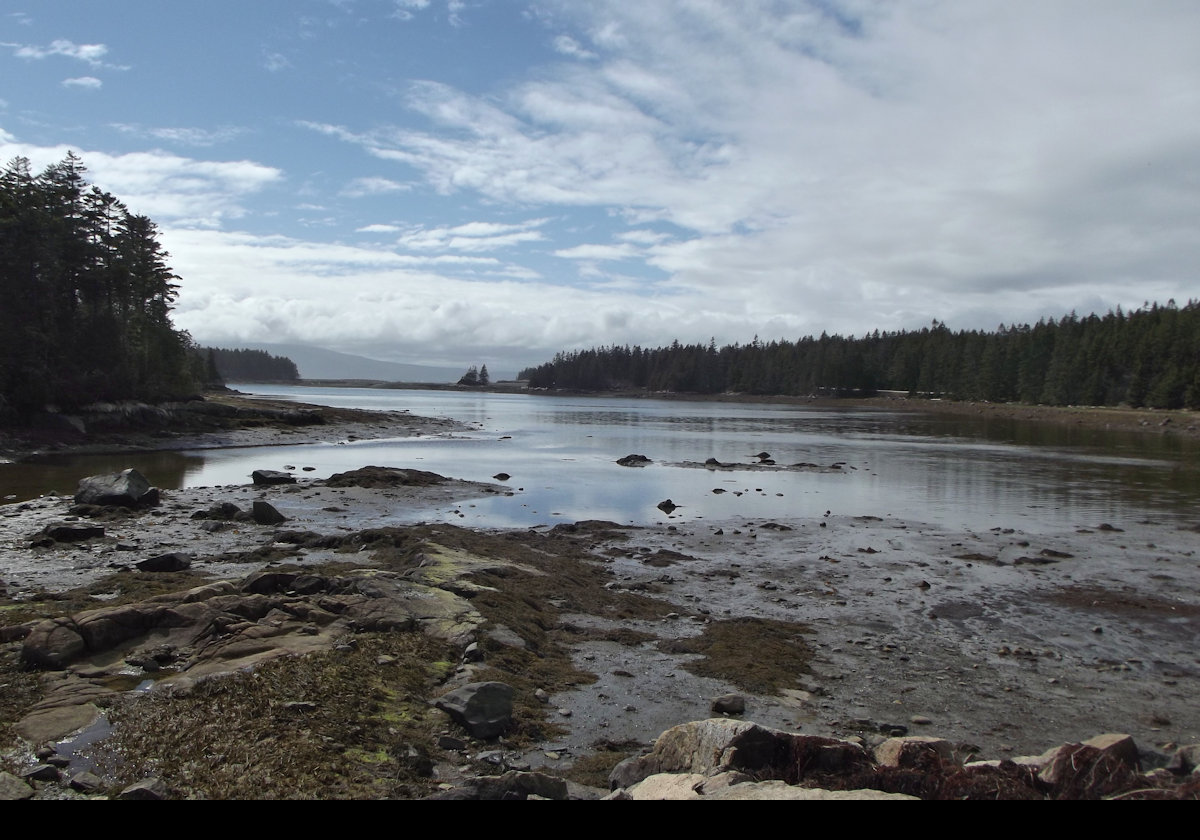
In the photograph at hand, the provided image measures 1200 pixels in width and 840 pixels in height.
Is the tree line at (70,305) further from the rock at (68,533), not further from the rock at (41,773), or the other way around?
the rock at (41,773)

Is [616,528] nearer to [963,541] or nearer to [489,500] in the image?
[489,500]

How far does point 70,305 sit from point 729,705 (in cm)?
6732

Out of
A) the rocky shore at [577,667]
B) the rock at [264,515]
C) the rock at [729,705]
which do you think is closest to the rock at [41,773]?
the rocky shore at [577,667]

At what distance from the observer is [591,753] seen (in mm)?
8719

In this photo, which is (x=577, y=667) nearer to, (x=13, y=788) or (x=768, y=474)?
(x=13, y=788)

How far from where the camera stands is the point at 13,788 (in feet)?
20.1

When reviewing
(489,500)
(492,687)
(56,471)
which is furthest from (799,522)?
(56,471)

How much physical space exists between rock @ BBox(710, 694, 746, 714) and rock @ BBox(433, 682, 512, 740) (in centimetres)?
298

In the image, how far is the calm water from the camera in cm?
3105

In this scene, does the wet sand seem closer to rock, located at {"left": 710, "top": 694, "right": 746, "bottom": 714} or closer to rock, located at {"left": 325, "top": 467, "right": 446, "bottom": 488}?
rock, located at {"left": 710, "top": 694, "right": 746, "bottom": 714}

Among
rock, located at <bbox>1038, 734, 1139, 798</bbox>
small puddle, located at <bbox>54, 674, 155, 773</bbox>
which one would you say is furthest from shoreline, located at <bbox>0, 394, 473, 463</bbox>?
rock, located at <bbox>1038, 734, 1139, 798</bbox>

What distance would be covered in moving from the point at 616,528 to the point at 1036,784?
20.3 meters

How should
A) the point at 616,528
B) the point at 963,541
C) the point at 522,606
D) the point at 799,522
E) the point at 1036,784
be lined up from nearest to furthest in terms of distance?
the point at 1036,784 → the point at 522,606 → the point at 963,541 → the point at 616,528 → the point at 799,522

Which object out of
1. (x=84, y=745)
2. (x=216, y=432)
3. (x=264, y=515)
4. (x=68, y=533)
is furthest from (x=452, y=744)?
(x=216, y=432)
